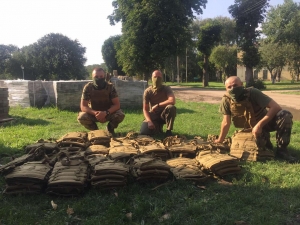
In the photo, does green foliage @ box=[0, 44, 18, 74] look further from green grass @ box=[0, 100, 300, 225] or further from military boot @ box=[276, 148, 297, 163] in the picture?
green grass @ box=[0, 100, 300, 225]

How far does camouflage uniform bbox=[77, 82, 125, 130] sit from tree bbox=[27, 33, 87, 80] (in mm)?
50157

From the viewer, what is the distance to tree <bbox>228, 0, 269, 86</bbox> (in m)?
28.0

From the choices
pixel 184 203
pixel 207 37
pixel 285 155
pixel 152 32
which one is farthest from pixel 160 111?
pixel 207 37

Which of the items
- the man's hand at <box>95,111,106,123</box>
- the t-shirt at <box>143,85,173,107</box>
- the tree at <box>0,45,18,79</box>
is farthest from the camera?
the tree at <box>0,45,18,79</box>

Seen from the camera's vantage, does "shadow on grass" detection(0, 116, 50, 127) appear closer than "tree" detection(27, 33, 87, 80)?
Yes

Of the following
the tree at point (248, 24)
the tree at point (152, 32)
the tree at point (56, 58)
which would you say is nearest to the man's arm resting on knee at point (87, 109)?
the tree at point (152, 32)

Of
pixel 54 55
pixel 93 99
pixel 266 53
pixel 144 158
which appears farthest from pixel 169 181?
pixel 54 55

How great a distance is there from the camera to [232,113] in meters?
5.21

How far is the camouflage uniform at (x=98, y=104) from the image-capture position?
20.9 ft

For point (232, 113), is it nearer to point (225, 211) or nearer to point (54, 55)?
point (225, 211)

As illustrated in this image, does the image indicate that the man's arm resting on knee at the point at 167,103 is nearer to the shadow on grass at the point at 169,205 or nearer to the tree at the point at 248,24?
the shadow on grass at the point at 169,205

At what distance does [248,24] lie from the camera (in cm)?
2855

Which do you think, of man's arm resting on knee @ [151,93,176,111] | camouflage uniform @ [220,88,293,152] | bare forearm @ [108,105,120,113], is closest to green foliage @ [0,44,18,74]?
bare forearm @ [108,105,120,113]

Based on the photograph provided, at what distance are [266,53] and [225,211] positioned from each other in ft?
150
